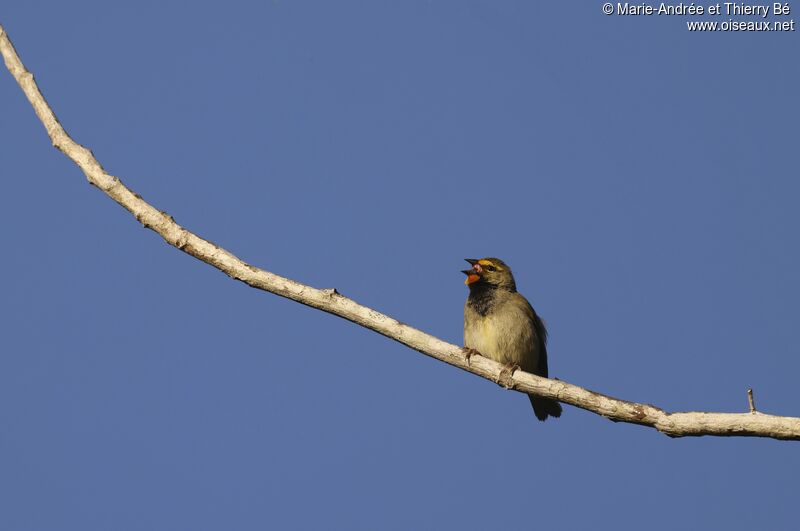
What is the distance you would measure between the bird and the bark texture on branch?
244 cm

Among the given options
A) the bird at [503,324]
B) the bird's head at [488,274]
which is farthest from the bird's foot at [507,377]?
the bird's head at [488,274]

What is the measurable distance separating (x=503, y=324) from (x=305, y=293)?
12.6 ft

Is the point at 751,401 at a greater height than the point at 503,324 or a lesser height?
lesser

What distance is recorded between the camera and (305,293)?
7602mm

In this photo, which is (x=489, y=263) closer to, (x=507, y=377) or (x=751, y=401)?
(x=507, y=377)

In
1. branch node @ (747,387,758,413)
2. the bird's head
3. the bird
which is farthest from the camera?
the bird's head

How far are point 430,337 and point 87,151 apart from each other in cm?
342

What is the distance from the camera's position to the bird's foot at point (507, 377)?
818cm

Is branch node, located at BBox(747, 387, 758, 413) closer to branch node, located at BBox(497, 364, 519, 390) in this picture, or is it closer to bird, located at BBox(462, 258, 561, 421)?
branch node, located at BBox(497, 364, 519, 390)

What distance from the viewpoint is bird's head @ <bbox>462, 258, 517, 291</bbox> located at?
11.5m

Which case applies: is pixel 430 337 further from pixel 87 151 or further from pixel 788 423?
pixel 87 151

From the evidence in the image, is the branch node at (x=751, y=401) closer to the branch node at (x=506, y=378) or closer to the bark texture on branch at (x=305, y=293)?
the bark texture on branch at (x=305, y=293)

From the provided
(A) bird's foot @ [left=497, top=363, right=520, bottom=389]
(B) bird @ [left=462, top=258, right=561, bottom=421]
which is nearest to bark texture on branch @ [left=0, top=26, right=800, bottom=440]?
(A) bird's foot @ [left=497, top=363, right=520, bottom=389]

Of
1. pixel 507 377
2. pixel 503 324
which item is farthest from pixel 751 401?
pixel 503 324
